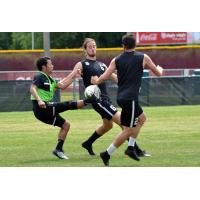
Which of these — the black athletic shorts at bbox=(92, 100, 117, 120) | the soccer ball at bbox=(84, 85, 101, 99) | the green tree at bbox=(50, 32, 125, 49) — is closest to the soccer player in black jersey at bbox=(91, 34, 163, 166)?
the soccer ball at bbox=(84, 85, 101, 99)

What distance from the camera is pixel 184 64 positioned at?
47.2 meters

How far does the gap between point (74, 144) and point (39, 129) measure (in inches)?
179

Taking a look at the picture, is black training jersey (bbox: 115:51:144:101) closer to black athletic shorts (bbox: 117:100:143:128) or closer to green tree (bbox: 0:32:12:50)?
black athletic shorts (bbox: 117:100:143:128)

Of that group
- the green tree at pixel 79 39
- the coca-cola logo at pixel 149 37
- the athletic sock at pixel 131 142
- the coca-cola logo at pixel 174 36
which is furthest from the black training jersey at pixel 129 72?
the green tree at pixel 79 39

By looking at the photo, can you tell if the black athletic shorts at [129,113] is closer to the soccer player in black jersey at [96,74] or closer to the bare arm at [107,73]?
the bare arm at [107,73]

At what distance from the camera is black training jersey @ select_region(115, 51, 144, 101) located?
36.6 ft

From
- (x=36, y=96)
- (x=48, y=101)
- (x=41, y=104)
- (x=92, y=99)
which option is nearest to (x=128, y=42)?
(x=92, y=99)

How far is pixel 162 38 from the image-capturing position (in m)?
58.9

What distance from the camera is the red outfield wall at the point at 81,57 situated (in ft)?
148

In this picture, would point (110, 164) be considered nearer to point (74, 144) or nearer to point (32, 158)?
point (32, 158)

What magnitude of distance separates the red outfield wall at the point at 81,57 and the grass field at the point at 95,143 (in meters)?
20.1

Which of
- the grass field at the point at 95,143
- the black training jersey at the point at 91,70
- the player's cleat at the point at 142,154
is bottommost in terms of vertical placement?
the grass field at the point at 95,143

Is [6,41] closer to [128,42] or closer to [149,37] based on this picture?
[149,37]

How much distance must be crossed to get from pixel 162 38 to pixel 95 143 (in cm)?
4418
